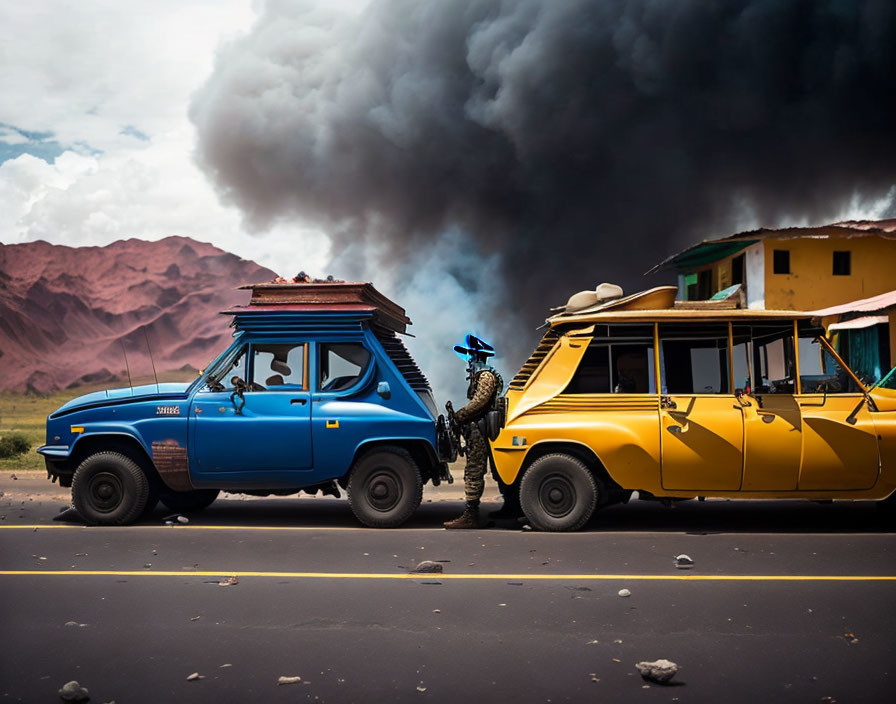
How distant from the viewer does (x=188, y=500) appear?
9.78 meters

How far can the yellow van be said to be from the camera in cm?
784

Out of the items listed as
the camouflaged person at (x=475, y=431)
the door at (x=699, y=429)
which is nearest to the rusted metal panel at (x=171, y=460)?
the camouflaged person at (x=475, y=431)

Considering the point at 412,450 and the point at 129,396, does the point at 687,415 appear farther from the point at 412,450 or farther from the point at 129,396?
the point at 129,396

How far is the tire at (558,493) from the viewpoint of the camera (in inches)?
315

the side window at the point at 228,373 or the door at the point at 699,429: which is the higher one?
the side window at the point at 228,373

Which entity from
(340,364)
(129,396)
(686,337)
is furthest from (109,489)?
(686,337)

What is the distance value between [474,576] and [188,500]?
4.63 meters

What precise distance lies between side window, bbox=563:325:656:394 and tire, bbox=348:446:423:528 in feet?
5.75

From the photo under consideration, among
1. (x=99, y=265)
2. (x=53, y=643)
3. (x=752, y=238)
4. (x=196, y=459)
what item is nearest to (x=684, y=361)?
(x=196, y=459)

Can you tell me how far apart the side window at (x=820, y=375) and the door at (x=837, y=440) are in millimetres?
19

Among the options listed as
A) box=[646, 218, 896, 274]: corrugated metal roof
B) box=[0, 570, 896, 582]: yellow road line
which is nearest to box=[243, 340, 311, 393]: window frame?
box=[0, 570, 896, 582]: yellow road line

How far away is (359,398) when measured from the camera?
8625 millimetres

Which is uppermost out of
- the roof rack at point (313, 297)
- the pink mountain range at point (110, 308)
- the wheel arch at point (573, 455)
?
the pink mountain range at point (110, 308)

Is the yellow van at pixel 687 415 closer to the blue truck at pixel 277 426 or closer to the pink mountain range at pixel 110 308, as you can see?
the blue truck at pixel 277 426
